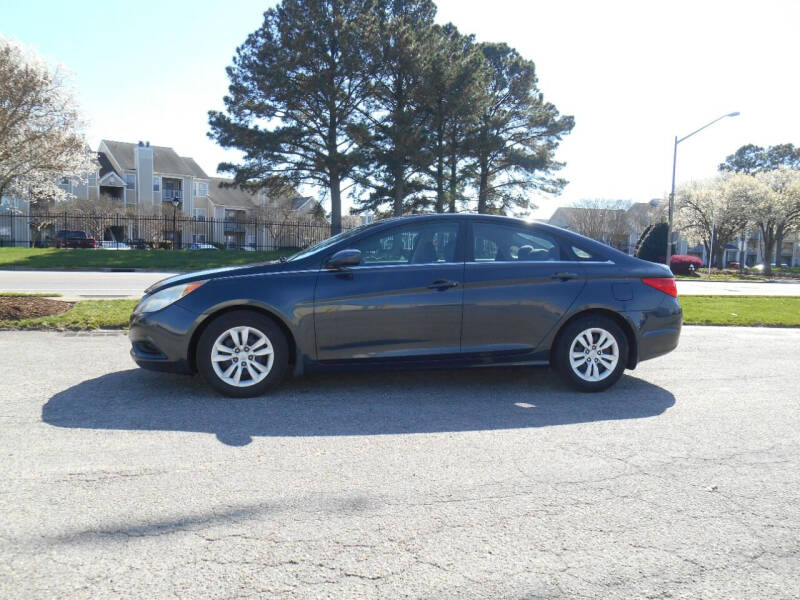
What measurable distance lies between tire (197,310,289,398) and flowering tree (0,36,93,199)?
19.3 ft

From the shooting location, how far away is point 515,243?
18.9 ft

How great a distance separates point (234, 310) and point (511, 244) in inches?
103

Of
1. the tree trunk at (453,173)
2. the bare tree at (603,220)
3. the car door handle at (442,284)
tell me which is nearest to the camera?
the car door handle at (442,284)

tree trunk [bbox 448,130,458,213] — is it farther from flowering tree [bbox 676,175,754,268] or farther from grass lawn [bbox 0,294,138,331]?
grass lawn [bbox 0,294,138,331]

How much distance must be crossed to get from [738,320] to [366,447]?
9.62 meters

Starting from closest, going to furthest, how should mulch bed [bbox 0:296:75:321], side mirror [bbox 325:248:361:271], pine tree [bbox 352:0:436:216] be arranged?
side mirror [bbox 325:248:361:271] → mulch bed [bbox 0:296:75:321] → pine tree [bbox 352:0:436:216]

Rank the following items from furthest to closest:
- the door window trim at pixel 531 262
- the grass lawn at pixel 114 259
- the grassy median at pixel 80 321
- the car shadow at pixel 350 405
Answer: the grass lawn at pixel 114 259, the grassy median at pixel 80 321, the door window trim at pixel 531 262, the car shadow at pixel 350 405

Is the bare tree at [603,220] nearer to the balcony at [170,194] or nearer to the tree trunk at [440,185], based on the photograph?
the tree trunk at [440,185]

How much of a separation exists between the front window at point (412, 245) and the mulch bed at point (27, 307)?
6.08m

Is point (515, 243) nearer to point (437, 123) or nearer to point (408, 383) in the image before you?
point (408, 383)

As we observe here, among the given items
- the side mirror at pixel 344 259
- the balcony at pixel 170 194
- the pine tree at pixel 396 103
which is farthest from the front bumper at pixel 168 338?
the balcony at pixel 170 194

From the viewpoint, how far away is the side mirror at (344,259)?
5203 mm

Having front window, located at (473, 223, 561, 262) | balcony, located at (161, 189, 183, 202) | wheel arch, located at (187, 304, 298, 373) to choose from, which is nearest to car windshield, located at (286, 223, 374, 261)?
wheel arch, located at (187, 304, 298, 373)

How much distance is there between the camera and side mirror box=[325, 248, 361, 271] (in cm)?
520
